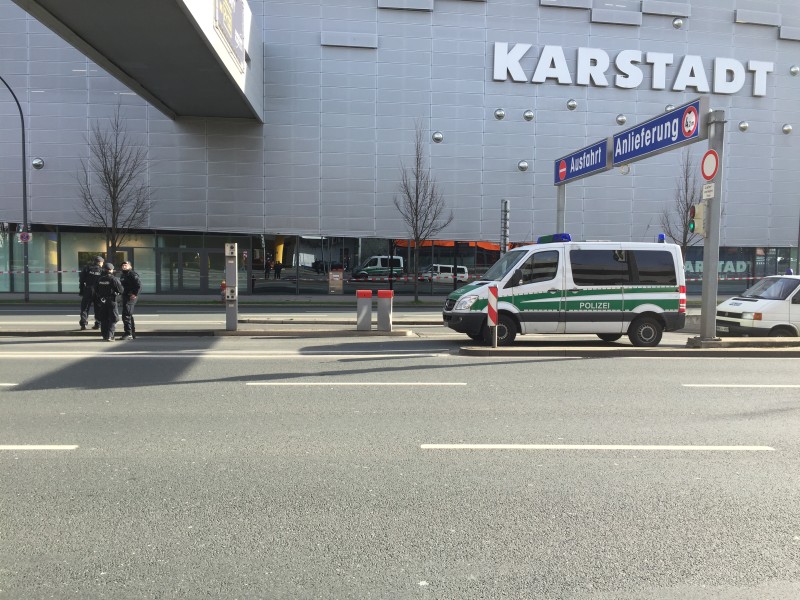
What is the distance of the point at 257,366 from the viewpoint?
9523 mm

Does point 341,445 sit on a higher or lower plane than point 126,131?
lower

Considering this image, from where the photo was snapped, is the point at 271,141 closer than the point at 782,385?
No

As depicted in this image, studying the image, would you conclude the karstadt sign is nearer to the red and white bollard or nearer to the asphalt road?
the red and white bollard

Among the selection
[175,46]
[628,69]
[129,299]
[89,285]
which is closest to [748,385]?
[129,299]

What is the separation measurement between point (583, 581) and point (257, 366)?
7.24 meters

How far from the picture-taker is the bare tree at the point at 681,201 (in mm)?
30406

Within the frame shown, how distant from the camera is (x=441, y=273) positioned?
3009 centimetres

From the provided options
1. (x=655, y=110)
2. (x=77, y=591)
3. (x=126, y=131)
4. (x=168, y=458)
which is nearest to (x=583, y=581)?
(x=77, y=591)

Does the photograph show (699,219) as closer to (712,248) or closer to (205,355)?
(712,248)

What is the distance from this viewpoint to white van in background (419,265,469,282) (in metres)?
29.9

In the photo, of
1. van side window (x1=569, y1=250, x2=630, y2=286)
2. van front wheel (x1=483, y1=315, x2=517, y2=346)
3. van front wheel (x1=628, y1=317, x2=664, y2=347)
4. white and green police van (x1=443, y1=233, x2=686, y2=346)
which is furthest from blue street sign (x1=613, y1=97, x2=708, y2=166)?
van front wheel (x1=483, y1=315, x2=517, y2=346)

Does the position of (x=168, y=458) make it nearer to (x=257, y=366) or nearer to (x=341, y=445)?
(x=341, y=445)

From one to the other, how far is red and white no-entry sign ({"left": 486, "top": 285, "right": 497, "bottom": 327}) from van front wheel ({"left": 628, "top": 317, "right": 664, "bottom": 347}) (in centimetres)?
317

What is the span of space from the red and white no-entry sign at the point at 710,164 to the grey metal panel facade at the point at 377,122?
1839 cm
